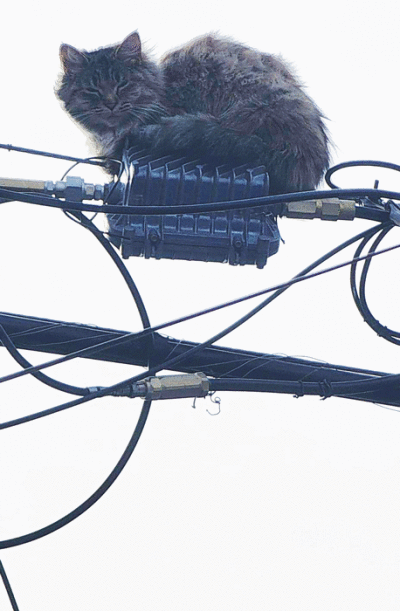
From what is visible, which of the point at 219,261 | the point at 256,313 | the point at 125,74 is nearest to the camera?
the point at 256,313

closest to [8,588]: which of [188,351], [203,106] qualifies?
[188,351]

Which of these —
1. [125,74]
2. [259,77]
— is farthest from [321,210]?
[125,74]

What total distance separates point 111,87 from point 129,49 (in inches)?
11.5

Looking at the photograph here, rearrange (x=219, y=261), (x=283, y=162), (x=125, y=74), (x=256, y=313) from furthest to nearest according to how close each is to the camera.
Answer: (x=125, y=74), (x=283, y=162), (x=219, y=261), (x=256, y=313)

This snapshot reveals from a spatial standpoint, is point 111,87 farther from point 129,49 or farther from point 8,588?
point 8,588

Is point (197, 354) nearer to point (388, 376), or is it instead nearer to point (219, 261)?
point (219, 261)

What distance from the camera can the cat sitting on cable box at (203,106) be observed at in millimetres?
4434

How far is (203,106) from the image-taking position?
500 cm

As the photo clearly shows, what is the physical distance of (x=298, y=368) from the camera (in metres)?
4.29

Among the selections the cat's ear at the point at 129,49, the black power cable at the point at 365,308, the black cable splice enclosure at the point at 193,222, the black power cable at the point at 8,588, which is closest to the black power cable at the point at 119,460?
the black cable splice enclosure at the point at 193,222

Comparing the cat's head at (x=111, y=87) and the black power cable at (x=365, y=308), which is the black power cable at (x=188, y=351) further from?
the cat's head at (x=111, y=87)

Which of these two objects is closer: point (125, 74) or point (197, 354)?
point (197, 354)

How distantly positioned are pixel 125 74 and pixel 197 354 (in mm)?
1825

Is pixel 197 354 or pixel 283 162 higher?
pixel 283 162
